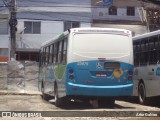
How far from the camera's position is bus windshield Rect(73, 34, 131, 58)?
51.2ft

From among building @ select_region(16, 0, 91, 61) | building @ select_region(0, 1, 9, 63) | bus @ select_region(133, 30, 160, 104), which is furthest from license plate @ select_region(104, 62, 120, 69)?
building @ select_region(0, 1, 9, 63)

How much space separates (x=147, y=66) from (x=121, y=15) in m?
36.7

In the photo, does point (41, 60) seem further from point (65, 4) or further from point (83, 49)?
point (65, 4)

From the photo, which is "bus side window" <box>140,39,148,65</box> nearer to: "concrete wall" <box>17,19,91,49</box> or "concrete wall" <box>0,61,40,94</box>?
"concrete wall" <box>0,61,40,94</box>

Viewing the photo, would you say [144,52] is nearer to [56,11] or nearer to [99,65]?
[99,65]

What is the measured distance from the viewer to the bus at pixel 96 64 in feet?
51.1

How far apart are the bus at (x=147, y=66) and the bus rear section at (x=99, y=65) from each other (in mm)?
1632

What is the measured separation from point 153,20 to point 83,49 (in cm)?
3207

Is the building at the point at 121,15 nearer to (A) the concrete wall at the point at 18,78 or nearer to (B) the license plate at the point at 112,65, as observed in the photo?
(A) the concrete wall at the point at 18,78

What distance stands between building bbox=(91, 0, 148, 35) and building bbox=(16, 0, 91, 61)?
2.46 meters

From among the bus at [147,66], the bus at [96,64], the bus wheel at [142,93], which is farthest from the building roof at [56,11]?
the bus at [96,64]

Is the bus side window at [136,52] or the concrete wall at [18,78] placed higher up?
the bus side window at [136,52]

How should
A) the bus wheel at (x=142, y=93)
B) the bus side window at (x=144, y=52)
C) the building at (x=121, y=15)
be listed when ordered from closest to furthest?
the bus side window at (x=144, y=52), the bus wheel at (x=142, y=93), the building at (x=121, y=15)

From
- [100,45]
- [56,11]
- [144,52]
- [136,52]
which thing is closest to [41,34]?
[56,11]
